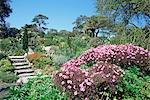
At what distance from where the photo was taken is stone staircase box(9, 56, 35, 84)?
1918cm

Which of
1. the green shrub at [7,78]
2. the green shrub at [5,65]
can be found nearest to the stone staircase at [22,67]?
the green shrub at [5,65]

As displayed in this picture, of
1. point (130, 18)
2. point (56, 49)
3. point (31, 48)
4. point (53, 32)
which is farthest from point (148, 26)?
point (53, 32)

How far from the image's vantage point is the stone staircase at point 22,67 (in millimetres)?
19184

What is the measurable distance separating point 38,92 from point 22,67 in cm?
1383

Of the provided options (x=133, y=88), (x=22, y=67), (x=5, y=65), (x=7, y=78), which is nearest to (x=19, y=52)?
(x=22, y=67)

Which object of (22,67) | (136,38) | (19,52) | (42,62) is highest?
(136,38)

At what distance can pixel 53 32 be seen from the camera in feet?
137

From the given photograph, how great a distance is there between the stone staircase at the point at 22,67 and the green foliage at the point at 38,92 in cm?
1139

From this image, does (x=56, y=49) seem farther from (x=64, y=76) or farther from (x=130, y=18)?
(x=64, y=76)

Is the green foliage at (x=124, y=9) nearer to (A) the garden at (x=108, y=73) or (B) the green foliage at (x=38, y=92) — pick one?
(A) the garden at (x=108, y=73)

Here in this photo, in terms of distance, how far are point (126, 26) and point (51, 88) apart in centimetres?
1156

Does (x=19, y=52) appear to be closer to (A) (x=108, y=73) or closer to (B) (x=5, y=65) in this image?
(B) (x=5, y=65)

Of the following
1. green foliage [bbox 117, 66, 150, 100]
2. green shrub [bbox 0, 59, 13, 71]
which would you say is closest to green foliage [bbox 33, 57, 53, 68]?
green shrub [bbox 0, 59, 13, 71]

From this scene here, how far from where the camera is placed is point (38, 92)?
22.0ft
